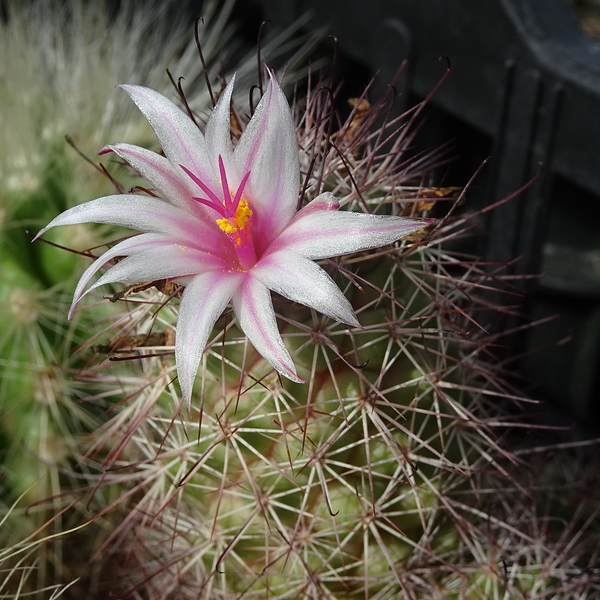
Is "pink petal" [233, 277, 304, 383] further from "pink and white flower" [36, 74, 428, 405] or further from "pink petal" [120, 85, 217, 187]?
"pink petal" [120, 85, 217, 187]

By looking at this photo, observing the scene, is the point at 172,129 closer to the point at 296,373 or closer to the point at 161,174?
the point at 161,174

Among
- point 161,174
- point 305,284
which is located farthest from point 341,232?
point 161,174

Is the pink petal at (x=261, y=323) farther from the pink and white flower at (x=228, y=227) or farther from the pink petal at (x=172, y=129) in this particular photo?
the pink petal at (x=172, y=129)

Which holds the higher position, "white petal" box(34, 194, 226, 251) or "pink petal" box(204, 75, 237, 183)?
"pink petal" box(204, 75, 237, 183)

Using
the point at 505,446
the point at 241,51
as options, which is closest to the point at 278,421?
the point at 505,446

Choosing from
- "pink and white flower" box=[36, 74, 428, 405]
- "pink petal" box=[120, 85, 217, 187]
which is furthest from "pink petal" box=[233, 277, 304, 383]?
"pink petal" box=[120, 85, 217, 187]

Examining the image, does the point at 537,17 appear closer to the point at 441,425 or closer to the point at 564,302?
the point at 564,302

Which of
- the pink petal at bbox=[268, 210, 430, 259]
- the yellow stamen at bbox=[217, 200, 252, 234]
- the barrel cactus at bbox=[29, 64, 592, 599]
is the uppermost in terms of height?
the pink petal at bbox=[268, 210, 430, 259]
